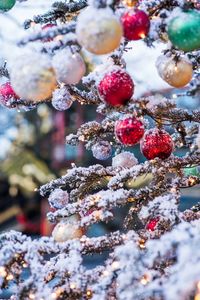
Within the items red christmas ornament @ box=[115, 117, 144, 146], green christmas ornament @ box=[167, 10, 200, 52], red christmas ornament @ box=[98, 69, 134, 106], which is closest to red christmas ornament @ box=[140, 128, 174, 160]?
red christmas ornament @ box=[115, 117, 144, 146]

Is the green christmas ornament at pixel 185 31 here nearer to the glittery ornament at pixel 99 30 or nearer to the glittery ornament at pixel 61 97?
the glittery ornament at pixel 99 30

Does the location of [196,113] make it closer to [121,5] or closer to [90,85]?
[90,85]

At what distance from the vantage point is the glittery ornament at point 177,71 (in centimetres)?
161

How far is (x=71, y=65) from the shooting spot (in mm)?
1528

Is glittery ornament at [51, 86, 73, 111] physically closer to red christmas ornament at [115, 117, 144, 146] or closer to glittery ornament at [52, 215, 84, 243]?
red christmas ornament at [115, 117, 144, 146]

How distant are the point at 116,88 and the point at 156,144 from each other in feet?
1.69

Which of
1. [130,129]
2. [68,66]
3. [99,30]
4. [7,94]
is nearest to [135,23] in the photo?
[99,30]

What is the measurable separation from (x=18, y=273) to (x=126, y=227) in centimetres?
63

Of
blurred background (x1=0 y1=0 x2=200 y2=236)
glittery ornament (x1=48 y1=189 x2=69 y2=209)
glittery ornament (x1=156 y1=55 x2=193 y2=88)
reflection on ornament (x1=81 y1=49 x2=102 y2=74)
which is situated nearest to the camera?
glittery ornament (x1=156 y1=55 x2=193 y2=88)

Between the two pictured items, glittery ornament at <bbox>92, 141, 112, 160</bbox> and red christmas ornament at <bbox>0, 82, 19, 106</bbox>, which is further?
glittery ornament at <bbox>92, 141, 112, 160</bbox>

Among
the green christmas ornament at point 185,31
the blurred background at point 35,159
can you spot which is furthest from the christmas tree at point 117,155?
the blurred background at point 35,159

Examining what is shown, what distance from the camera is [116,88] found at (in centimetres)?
153

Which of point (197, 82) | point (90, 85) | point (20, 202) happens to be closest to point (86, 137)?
point (90, 85)

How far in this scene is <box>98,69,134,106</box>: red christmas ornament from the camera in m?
1.53
